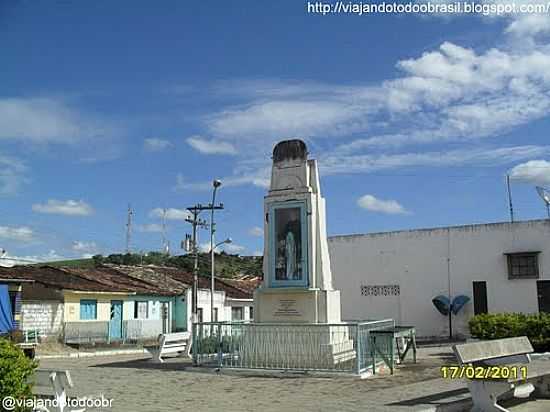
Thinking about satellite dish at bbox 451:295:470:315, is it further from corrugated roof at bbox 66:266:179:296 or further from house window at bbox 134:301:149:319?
house window at bbox 134:301:149:319

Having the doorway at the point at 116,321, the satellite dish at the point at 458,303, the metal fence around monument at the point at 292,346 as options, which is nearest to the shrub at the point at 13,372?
the metal fence around monument at the point at 292,346

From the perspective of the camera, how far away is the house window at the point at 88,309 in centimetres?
3028

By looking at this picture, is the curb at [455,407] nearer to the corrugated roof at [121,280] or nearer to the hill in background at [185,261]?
the corrugated roof at [121,280]

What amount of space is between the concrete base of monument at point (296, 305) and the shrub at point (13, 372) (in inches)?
324

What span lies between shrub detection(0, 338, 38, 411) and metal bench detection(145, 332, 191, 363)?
10267 millimetres

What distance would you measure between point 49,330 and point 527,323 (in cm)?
1978

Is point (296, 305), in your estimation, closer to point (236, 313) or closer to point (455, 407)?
point (455, 407)

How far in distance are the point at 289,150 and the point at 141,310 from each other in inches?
870

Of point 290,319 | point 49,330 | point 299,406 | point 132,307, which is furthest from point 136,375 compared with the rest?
point 132,307

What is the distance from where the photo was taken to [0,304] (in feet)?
82.3

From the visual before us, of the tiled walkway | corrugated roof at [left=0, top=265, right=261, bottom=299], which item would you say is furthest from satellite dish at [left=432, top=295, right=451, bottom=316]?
corrugated roof at [left=0, top=265, right=261, bottom=299]

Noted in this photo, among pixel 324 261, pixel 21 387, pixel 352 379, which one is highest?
pixel 324 261

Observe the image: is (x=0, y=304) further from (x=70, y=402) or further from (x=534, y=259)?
(x=534, y=259)

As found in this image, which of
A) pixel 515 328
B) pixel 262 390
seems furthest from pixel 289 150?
pixel 515 328
